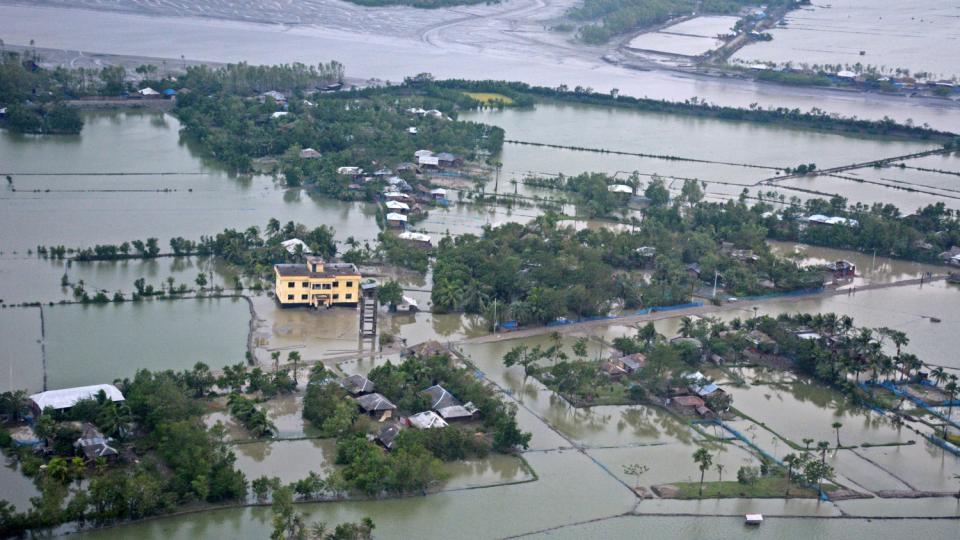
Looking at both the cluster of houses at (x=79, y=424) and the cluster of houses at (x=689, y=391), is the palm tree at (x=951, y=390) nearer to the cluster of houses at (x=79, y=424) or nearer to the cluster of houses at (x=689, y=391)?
the cluster of houses at (x=689, y=391)

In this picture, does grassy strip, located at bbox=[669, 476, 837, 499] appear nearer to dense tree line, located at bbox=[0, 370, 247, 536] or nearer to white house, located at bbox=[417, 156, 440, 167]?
dense tree line, located at bbox=[0, 370, 247, 536]


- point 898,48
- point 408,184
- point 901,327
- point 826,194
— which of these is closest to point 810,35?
point 898,48

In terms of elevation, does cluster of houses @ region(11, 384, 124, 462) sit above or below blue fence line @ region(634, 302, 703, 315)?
below

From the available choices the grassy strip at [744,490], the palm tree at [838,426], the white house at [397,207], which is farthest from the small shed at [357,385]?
the white house at [397,207]

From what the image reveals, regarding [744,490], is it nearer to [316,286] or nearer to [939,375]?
[939,375]

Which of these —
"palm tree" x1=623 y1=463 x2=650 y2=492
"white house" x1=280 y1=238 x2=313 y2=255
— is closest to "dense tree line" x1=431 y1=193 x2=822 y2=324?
"white house" x1=280 y1=238 x2=313 y2=255

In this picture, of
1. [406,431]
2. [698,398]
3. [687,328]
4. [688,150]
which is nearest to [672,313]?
[687,328]

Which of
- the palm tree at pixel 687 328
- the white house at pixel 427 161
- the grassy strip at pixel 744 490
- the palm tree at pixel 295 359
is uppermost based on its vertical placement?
the white house at pixel 427 161
